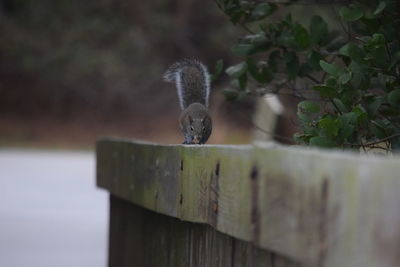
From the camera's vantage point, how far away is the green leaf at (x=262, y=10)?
312 centimetres

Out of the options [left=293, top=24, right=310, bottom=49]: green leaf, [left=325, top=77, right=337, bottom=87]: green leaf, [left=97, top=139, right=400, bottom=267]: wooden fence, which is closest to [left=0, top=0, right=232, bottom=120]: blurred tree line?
[left=293, top=24, right=310, bottom=49]: green leaf

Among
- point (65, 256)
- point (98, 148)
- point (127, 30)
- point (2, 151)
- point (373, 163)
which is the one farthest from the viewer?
point (127, 30)

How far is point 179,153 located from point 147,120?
19887 millimetres

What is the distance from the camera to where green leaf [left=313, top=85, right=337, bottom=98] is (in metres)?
2.40

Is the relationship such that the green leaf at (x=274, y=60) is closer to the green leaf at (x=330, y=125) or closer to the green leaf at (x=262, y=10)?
the green leaf at (x=262, y=10)

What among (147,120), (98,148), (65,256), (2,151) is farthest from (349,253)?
(147,120)

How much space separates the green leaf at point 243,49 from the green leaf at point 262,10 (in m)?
0.13

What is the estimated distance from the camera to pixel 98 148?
12.5ft

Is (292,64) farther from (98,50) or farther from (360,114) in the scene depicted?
(98,50)

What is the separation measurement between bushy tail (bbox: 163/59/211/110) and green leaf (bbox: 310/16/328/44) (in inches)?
23.5

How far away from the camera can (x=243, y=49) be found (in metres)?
3.10

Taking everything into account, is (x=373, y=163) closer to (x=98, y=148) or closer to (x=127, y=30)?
(x=98, y=148)

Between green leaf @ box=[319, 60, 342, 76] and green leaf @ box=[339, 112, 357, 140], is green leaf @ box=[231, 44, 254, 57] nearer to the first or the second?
green leaf @ box=[319, 60, 342, 76]

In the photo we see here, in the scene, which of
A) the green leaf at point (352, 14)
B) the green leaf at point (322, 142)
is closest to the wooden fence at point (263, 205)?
the green leaf at point (322, 142)
